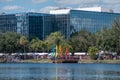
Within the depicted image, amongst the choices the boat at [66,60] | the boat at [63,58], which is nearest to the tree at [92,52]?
the boat at [63,58]

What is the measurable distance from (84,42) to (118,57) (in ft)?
57.9

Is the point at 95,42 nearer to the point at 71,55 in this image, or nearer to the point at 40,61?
the point at 71,55

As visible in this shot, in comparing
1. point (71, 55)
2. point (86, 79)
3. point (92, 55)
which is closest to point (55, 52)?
→ point (71, 55)

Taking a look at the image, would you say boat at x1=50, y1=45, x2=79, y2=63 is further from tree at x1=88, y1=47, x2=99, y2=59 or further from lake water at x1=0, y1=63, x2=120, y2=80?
lake water at x1=0, y1=63, x2=120, y2=80

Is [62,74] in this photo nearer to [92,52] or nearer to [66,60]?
[92,52]

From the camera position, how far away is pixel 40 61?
197m

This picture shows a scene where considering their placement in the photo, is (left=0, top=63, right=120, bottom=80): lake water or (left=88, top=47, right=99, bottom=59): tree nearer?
(left=0, top=63, right=120, bottom=80): lake water

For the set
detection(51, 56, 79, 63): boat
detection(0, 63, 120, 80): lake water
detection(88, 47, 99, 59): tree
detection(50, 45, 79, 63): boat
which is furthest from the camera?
detection(88, 47, 99, 59): tree

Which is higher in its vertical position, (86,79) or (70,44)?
(86,79)

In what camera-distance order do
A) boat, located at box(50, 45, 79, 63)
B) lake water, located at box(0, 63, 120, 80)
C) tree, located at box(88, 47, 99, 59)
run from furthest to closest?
tree, located at box(88, 47, 99, 59) < boat, located at box(50, 45, 79, 63) < lake water, located at box(0, 63, 120, 80)

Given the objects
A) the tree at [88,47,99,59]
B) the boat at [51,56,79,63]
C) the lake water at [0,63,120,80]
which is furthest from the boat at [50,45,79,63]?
the lake water at [0,63,120,80]

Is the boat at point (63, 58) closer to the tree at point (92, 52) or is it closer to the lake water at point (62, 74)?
the tree at point (92, 52)

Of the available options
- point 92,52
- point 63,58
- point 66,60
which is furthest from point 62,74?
point 63,58

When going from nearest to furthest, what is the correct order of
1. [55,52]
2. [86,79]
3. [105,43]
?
1. [86,79]
2. [105,43]
3. [55,52]
